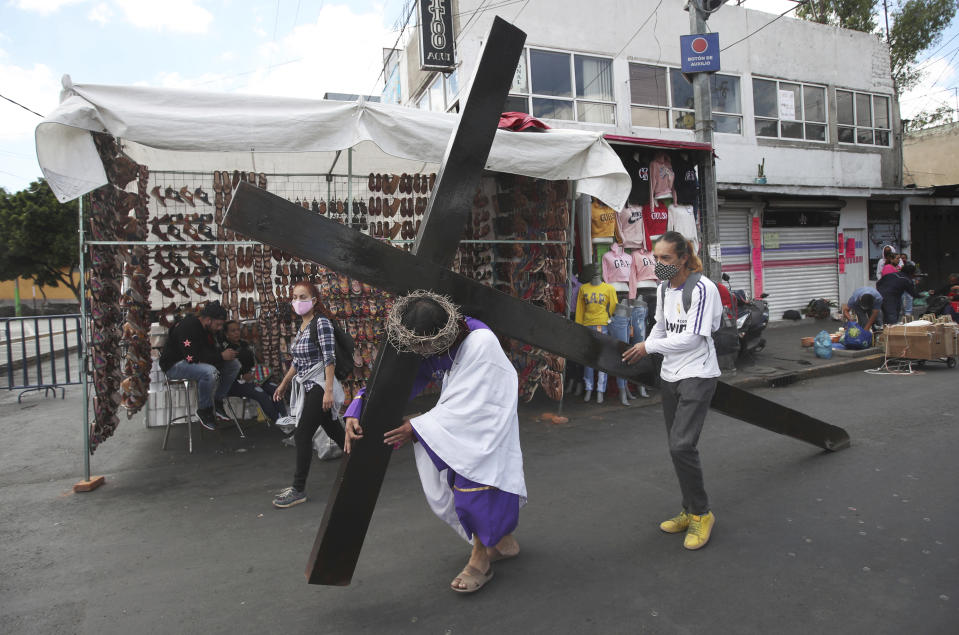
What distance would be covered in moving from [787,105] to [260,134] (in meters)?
15.2

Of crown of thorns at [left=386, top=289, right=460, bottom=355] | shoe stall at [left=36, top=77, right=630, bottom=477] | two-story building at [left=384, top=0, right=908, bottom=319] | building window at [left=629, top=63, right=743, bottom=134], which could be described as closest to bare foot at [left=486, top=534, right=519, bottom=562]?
crown of thorns at [left=386, top=289, right=460, bottom=355]

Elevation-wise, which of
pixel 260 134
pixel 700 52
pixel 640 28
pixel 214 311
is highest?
pixel 640 28

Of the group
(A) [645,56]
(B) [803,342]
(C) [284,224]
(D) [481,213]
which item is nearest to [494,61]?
(C) [284,224]

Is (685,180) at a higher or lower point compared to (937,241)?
higher

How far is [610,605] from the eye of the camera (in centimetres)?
273

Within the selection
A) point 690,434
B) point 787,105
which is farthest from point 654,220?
point 787,105

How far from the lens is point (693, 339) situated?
3.20m

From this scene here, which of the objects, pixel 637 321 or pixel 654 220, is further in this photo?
pixel 654 220

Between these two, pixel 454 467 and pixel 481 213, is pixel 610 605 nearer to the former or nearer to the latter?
pixel 454 467

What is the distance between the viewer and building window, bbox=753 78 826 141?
48.1ft

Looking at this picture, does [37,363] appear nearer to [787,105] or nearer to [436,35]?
[436,35]

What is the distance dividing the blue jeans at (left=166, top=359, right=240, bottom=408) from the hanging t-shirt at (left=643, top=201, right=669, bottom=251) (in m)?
6.15

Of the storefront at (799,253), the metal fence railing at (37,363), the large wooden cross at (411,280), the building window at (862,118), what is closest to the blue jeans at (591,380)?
the large wooden cross at (411,280)

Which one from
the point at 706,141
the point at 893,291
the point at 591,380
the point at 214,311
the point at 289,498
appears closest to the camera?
the point at 289,498
